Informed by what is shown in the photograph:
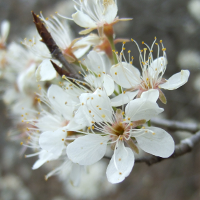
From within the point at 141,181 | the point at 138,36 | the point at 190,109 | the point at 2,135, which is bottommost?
the point at 141,181

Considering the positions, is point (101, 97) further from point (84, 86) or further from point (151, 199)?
point (151, 199)

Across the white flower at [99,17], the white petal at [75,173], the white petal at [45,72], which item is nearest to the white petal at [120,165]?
the white petal at [75,173]

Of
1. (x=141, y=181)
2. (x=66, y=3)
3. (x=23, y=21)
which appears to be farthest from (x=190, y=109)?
(x=23, y=21)

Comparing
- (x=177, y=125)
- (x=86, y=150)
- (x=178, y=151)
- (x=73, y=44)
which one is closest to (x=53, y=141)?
(x=86, y=150)

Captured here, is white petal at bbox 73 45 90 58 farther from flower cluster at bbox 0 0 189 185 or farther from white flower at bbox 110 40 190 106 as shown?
white flower at bbox 110 40 190 106

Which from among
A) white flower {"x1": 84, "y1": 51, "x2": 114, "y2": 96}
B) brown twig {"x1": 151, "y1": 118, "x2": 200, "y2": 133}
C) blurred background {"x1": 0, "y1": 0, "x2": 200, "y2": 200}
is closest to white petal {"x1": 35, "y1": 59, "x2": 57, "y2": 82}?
white flower {"x1": 84, "y1": 51, "x2": 114, "y2": 96}
